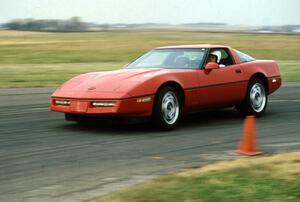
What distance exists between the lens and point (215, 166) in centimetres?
605

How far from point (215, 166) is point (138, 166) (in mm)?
824

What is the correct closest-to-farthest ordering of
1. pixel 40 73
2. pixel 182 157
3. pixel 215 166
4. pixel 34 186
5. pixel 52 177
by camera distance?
1. pixel 34 186
2. pixel 52 177
3. pixel 215 166
4. pixel 182 157
5. pixel 40 73

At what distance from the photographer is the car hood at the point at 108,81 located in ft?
27.6

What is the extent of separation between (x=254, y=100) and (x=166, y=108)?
2.37 meters

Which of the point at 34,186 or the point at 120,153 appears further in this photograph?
the point at 120,153

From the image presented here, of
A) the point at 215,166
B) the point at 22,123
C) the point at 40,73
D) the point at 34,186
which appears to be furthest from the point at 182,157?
the point at 40,73

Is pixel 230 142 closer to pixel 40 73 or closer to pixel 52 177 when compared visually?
pixel 52 177

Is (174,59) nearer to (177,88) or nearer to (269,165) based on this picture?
(177,88)

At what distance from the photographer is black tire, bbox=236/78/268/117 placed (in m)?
10.2

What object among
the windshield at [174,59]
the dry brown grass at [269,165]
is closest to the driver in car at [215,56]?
the windshield at [174,59]

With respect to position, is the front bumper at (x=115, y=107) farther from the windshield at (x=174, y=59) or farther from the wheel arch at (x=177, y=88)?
the windshield at (x=174, y=59)

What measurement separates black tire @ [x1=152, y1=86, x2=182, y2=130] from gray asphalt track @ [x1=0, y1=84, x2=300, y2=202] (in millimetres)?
164

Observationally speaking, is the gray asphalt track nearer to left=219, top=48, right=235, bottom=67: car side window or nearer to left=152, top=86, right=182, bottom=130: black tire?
left=152, top=86, right=182, bottom=130: black tire

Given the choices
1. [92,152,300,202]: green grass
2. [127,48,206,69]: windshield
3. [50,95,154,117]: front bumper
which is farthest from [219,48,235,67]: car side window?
[92,152,300,202]: green grass
